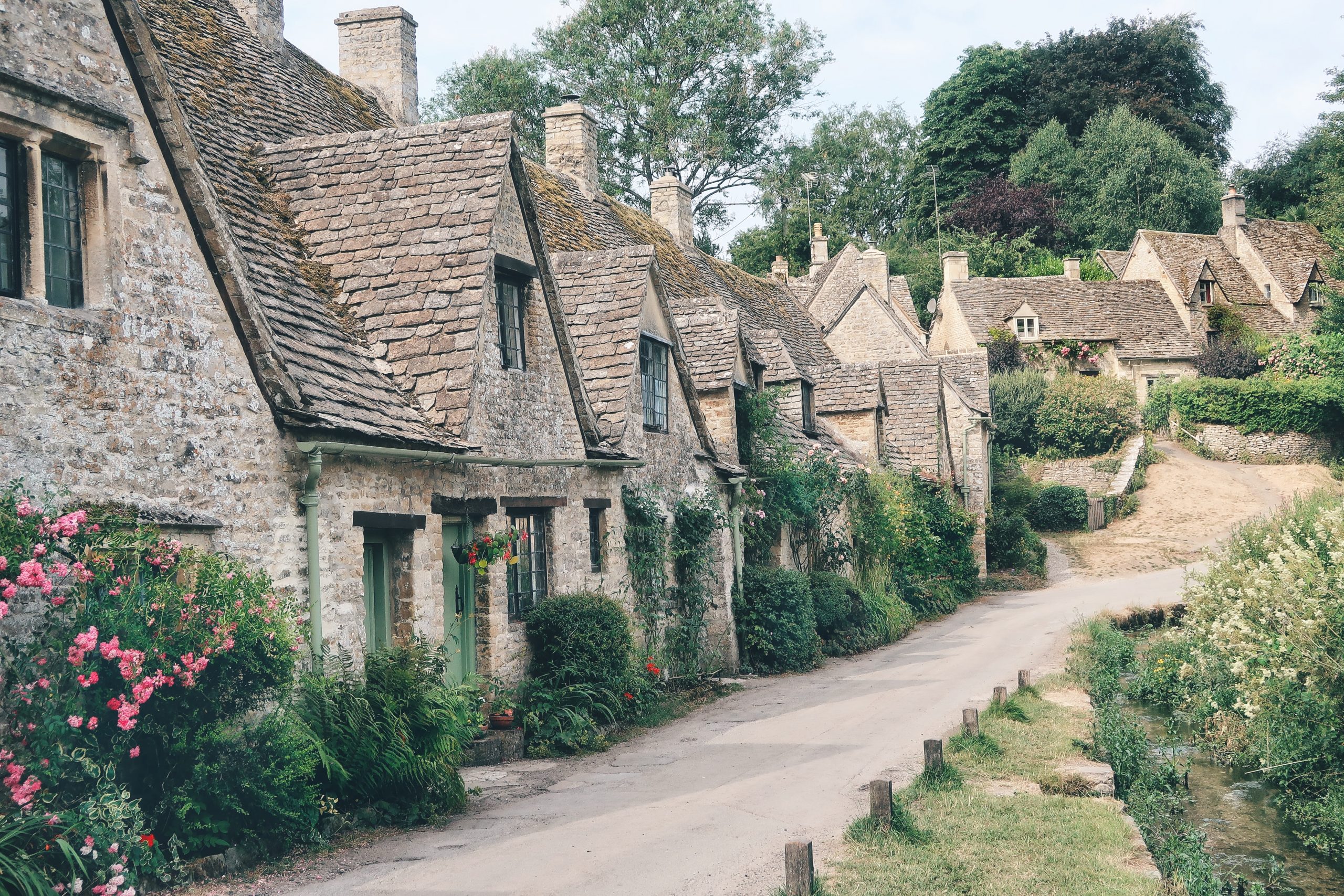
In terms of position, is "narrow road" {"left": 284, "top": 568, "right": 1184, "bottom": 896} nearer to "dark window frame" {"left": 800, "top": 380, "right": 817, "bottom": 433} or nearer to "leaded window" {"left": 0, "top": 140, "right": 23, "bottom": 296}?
"leaded window" {"left": 0, "top": 140, "right": 23, "bottom": 296}

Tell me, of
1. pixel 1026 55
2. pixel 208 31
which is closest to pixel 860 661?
Answer: pixel 208 31

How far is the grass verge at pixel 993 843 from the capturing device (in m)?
7.95

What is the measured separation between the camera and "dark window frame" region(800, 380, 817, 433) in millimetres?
27828

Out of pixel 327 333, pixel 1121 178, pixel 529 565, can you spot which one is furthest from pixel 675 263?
pixel 1121 178

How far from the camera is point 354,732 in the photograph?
31.0 feet

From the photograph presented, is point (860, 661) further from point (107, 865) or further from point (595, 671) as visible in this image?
point (107, 865)

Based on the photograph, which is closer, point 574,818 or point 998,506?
point 574,818

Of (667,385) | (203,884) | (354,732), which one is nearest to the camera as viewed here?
(203,884)

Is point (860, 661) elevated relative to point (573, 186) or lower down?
lower down

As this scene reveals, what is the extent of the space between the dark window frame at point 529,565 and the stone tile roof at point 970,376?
86.2 feet

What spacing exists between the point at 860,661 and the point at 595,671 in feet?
28.8

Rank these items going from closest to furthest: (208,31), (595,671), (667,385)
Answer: (595,671)
(208,31)
(667,385)

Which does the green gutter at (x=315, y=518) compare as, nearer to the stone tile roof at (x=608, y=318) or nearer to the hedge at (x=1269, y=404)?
the stone tile roof at (x=608, y=318)

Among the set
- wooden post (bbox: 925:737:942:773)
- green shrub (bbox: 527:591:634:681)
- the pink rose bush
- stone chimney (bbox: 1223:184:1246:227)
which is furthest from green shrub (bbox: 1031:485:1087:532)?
the pink rose bush
